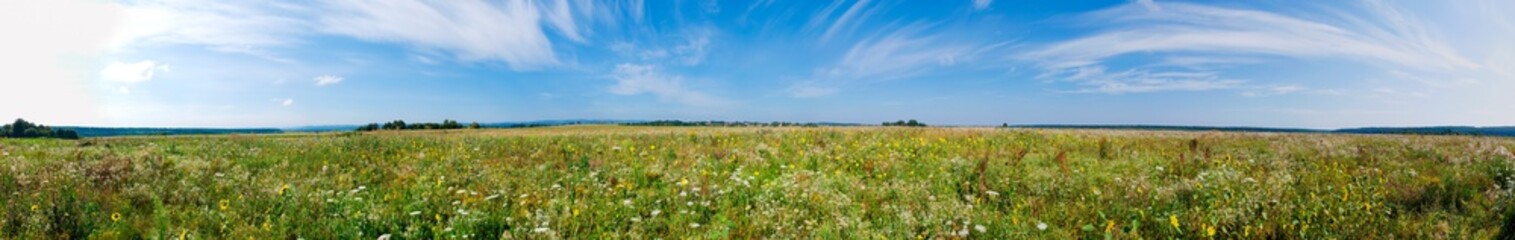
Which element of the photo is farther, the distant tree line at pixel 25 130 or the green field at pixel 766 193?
the distant tree line at pixel 25 130

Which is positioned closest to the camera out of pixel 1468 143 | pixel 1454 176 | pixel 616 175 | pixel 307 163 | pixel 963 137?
pixel 1454 176

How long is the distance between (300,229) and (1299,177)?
13390 mm

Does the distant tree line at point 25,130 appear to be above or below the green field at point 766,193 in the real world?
above

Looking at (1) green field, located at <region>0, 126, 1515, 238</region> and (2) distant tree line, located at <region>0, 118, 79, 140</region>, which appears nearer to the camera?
(1) green field, located at <region>0, 126, 1515, 238</region>

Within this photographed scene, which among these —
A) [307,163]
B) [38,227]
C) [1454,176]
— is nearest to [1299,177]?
[1454,176]

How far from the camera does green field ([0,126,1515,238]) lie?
6.02 meters

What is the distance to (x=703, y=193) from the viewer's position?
7.67 metres

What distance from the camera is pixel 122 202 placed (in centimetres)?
708

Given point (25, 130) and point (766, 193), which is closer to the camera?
point (766, 193)

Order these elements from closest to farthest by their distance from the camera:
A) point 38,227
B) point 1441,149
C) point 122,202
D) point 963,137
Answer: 1. point 38,227
2. point 122,202
3. point 1441,149
4. point 963,137

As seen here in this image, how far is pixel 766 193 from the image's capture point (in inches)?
294

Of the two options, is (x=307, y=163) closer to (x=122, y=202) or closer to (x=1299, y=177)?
(x=122, y=202)

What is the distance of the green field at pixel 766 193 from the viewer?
237 inches

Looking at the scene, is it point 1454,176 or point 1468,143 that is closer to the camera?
point 1454,176
